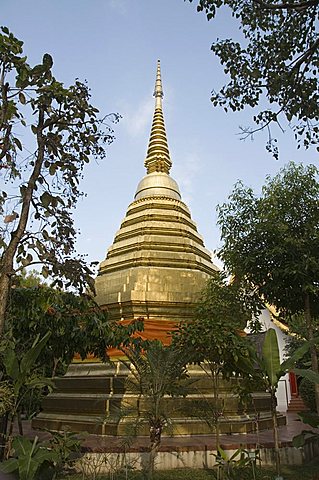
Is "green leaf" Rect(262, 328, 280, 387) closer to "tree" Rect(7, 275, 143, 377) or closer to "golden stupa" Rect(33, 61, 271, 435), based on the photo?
"tree" Rect(7, 275, 143, 377)

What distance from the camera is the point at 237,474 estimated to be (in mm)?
6785

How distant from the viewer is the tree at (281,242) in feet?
28.7

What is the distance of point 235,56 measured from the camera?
743 centimetres

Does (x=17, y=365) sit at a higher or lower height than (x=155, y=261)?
lower

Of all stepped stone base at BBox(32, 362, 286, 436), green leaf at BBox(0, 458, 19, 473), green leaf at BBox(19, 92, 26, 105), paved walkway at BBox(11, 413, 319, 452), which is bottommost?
green leaf at BBox(0, 458, 19, 473)

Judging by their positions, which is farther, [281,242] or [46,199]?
[281,242]

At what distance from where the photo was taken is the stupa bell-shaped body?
41.9ft

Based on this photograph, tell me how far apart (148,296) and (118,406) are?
3318 millimetres

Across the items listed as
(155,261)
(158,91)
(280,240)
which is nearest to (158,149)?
(158,91)

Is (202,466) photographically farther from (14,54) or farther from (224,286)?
(14,54)

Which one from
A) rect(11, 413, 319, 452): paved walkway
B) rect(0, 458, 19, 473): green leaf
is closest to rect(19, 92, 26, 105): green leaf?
rect(0, 458, 19, 473): green leaf

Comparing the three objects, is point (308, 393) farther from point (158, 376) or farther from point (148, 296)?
point (158, 376)

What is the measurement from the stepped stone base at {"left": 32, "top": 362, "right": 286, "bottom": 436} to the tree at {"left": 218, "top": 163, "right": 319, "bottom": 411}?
246 cm

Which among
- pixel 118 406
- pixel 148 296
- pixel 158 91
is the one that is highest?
pixel 158 91
